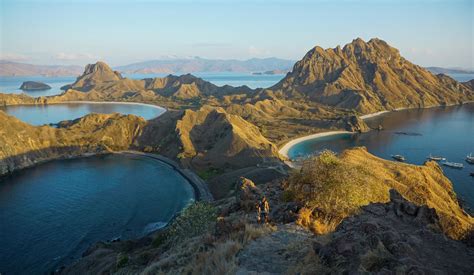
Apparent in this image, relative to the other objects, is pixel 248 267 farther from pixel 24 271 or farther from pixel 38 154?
pixel 38 154

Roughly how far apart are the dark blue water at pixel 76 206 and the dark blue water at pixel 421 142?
48555mm

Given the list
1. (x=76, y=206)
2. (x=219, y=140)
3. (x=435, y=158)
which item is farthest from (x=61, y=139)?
(x=435, y=158)

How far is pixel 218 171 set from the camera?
88.1m

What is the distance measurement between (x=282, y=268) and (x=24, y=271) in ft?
156

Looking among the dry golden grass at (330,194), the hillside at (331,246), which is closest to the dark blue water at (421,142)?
the dry golden grass at (330,194)

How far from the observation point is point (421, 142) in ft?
440

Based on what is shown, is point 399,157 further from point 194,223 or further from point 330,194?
point 330,194

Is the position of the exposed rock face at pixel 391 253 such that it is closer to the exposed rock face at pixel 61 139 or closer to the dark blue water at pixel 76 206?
the dark blue water at pixel 76 206

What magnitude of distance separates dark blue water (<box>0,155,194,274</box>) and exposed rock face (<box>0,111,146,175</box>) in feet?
19.8

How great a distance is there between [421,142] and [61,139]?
5416 inches

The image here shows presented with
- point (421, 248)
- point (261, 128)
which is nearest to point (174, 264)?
point (421, 248)

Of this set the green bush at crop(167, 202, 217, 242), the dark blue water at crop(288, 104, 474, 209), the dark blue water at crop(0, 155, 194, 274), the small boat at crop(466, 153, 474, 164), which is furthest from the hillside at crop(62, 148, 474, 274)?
the small boat at crop(466, 153, 474, 164)

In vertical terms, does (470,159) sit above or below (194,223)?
below

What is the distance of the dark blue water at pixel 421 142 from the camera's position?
314 feet
